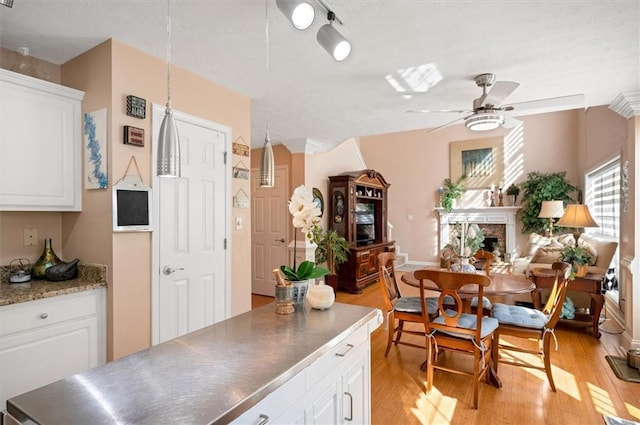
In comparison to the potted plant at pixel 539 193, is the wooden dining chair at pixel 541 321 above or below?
below

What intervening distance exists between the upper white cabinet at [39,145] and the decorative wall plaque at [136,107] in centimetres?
40

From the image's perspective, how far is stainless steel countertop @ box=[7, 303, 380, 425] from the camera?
809 mm

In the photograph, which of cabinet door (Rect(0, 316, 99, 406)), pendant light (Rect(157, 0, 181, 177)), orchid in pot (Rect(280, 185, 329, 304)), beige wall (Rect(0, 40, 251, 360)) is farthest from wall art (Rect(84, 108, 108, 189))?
orchid in pot (Rect(280, 185, 329, 304))

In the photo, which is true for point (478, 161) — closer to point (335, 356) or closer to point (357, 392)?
point (357, 392)

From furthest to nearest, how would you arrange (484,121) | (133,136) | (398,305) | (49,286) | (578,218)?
1. (578,218)
2. (398,305)
3. (484,121)
4. (133,136)
5. (49,286)

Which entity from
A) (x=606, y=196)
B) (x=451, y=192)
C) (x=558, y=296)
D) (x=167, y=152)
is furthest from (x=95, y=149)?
(x=451, y=192)

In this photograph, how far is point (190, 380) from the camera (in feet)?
3.16

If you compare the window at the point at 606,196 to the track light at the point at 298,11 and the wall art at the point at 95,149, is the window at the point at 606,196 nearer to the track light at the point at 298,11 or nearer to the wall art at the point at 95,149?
the track light at the point at 298,11

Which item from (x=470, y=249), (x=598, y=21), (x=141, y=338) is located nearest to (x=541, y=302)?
(x=470, y=249)

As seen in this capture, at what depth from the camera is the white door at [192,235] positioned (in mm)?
2369

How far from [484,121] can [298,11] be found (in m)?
1.86

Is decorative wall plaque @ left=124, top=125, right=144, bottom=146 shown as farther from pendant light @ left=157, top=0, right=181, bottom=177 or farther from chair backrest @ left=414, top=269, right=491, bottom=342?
chair backrest @ left=414, top=269, right=491, bottom=342

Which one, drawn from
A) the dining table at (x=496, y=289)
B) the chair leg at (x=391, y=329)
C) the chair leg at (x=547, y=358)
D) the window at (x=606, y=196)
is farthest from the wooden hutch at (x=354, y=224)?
the window at (x=606, y=196)

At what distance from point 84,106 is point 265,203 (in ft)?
10.5
